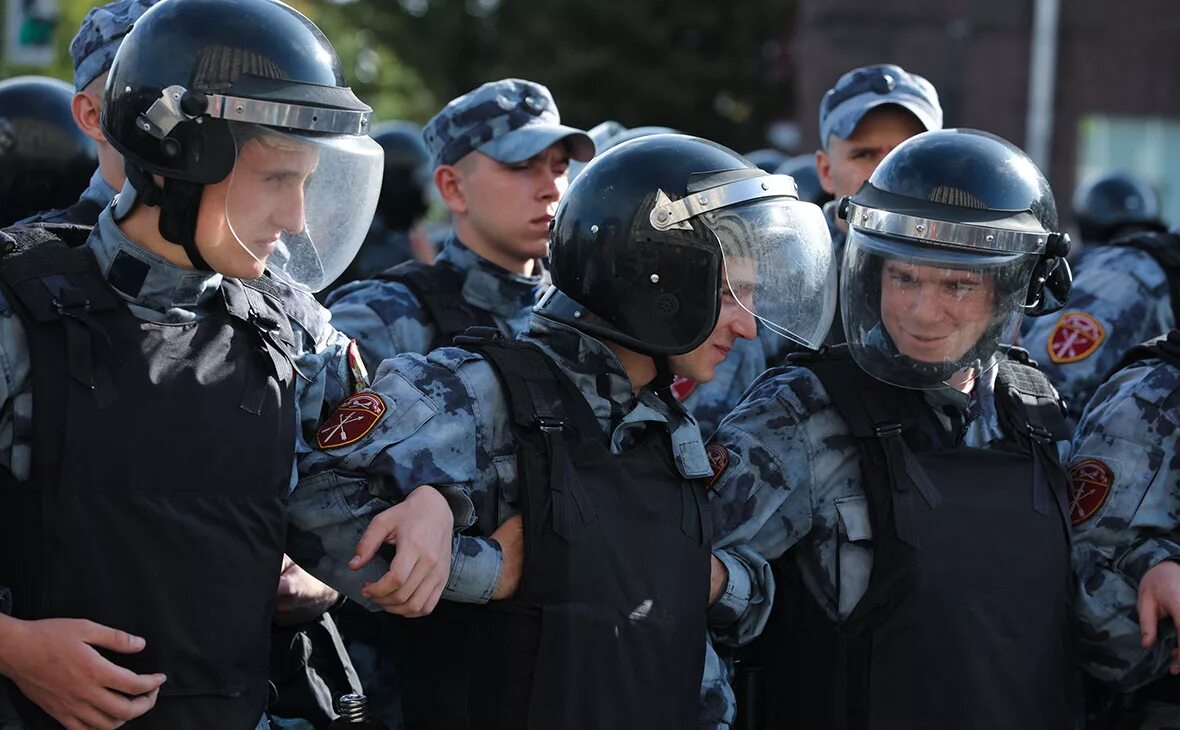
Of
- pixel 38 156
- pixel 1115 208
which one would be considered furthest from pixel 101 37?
pixel 1115 208

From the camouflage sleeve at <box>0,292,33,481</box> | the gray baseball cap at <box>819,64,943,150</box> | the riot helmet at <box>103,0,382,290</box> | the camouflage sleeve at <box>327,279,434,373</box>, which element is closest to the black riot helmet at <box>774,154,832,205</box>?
the gray baseball cap at <box>819,64,943,150</box>

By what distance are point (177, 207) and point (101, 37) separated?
4.06 feet

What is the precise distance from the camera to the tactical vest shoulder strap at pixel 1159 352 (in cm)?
333

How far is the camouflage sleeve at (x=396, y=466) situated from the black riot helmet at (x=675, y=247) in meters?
0.34

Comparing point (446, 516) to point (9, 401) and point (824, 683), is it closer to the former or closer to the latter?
point (9, 401)

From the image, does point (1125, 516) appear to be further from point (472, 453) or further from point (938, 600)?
point (472, 453)

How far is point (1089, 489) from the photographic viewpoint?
3.24 metres

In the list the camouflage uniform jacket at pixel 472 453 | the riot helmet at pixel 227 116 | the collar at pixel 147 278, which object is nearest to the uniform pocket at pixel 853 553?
the camouflage uniform jacket at pixel 472 453

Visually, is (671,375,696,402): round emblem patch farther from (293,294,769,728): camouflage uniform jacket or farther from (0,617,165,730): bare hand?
(0,617,165,730): bare hand

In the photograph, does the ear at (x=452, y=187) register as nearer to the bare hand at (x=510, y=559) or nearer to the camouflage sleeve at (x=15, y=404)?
the bare hand at (x=510, y=559)

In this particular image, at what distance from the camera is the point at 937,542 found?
9.80 feet

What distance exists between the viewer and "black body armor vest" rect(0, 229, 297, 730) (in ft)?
7.97

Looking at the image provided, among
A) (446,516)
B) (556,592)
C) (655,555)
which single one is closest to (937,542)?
(655,555)

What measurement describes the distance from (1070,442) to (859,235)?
2.32ft
